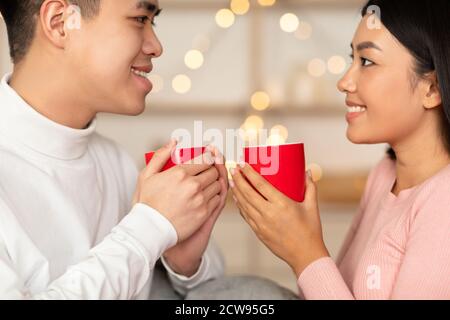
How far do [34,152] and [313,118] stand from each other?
2.39 metres

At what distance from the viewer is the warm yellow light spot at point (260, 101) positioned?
351cm

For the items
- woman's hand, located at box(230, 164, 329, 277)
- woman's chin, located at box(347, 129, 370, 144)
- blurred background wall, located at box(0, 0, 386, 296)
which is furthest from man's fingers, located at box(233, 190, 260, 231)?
blurred background wall, located at box(0, 0, 386, 296)

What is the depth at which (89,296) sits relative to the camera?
3.55 ft

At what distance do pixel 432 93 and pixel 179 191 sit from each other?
21.4 inches

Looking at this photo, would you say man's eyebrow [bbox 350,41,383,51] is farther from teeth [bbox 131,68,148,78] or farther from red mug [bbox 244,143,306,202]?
teeth [bbox 131,68,148,78]

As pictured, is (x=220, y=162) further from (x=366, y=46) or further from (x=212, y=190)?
(x=366, y=46)

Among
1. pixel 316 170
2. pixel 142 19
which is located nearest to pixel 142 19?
pixel 142 19

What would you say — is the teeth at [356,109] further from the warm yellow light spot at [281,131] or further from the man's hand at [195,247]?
the warm yellow light spot at [281,131]

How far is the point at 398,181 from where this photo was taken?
1.45m

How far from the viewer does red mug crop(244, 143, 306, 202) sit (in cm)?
123

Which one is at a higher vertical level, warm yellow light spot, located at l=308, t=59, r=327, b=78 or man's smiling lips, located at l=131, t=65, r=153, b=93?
warm yellow light spot, located at l=308, t=59, r=327, b=78

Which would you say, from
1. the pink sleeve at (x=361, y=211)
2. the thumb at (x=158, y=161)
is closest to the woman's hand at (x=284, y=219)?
the thumb at (x=158, y=161)

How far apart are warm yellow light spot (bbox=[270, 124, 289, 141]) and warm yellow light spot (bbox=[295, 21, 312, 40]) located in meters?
0.48
